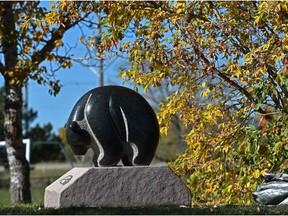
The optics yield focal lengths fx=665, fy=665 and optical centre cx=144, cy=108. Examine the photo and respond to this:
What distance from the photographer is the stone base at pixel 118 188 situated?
28.3ft

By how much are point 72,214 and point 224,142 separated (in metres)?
4.47

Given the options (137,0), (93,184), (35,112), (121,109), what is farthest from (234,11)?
(35,112)

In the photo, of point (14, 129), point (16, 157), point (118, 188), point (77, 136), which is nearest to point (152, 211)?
point (118, 188)

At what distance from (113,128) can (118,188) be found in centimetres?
84

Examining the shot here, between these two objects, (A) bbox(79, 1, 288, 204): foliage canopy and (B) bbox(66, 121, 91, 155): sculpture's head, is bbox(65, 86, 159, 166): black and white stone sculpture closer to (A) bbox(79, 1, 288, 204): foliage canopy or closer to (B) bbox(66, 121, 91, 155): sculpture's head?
(B) bbox(66, 121, 91, 155): sculpture's head

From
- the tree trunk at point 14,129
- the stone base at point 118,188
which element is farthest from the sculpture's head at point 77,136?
the tree trunk at point 14,129

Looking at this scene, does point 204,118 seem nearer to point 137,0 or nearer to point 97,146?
point 137,0

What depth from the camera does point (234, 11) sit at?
11.7 meters

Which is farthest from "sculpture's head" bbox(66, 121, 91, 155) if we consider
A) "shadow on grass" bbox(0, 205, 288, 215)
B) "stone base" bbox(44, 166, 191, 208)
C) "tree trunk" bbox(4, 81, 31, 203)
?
"tree trunk" bbox(4, 81, 31, 203)

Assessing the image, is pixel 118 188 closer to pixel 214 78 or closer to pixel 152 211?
pixel 152 211

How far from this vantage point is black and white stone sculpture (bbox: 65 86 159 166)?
9.06 m

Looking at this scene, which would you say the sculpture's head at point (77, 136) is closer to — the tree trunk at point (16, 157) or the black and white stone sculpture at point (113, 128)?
the black and white stone sculpture at point (113, 128)

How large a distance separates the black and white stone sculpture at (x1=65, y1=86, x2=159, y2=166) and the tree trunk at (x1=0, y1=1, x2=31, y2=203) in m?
6.44

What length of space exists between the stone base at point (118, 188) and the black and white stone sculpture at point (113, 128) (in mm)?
354
